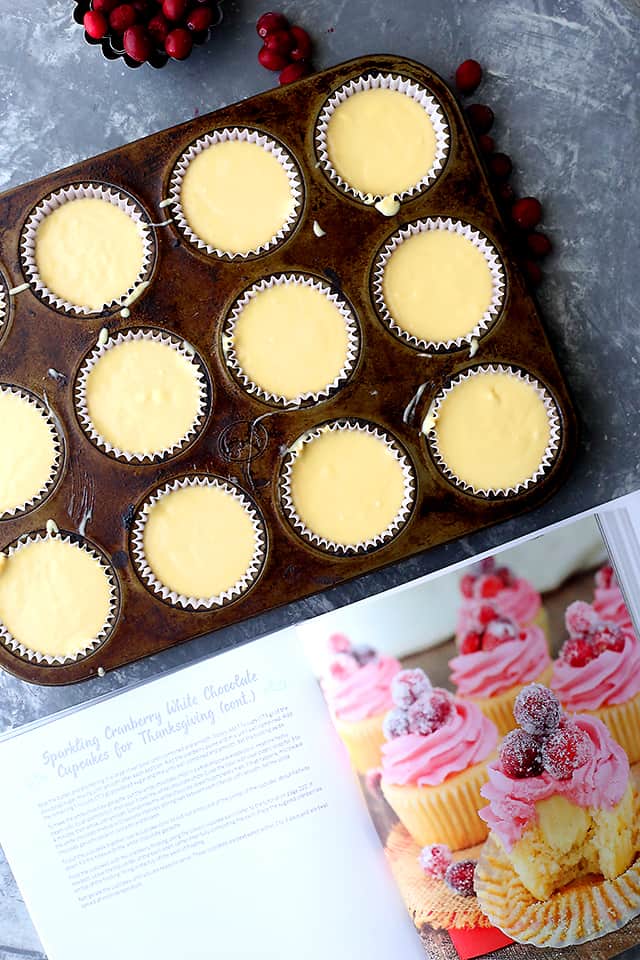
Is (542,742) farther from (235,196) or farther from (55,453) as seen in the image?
(235,196)

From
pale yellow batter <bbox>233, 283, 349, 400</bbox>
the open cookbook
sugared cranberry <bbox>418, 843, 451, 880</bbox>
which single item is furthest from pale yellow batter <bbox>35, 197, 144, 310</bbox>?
sugared cranberry <bbox>418, 843, 451, 880</bbox>

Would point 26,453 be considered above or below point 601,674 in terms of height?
above

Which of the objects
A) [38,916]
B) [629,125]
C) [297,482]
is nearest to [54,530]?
[297,482]

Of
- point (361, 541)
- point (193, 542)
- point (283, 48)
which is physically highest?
point (283, 48)

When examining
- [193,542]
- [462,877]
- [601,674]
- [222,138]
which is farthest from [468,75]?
[462,877]

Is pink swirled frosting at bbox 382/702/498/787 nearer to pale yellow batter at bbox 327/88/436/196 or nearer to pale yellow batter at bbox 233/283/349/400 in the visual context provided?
pale yellow batter at bbox 233/283/349/400

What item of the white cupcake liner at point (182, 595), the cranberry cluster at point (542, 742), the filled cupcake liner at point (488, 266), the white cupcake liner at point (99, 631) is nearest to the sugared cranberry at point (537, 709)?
the cranberry cluster at point (542, 742)

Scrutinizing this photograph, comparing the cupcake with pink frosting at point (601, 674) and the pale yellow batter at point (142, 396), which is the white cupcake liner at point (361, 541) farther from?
the cupcake with pink frosting at point (601, 674)
